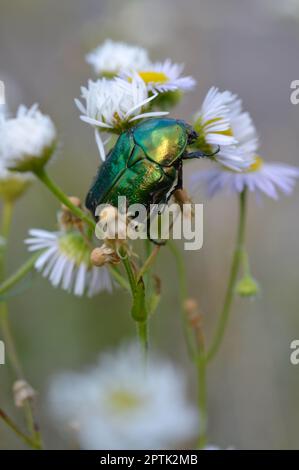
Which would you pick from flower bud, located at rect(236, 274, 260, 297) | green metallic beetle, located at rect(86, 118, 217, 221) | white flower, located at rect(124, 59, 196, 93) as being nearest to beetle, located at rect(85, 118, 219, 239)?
green metallic beetle, located at rect(86, 118, 217, 221)

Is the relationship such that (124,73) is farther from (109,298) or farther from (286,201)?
(286,201)

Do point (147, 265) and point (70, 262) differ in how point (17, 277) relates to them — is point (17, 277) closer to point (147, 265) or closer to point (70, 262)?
point (70, 262)

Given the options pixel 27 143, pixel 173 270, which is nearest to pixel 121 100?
pixel 27 143

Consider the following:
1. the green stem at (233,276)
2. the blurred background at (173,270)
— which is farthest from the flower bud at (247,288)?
the blurred background at (173,270)

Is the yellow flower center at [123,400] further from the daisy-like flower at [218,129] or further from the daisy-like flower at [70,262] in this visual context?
the daisy-like flower at [218,129]

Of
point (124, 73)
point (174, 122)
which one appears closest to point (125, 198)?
point (174, 122)

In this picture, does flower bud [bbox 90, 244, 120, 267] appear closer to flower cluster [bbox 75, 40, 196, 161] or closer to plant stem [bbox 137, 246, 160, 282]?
plant stem [bbox 137, 246, 160, 282]
